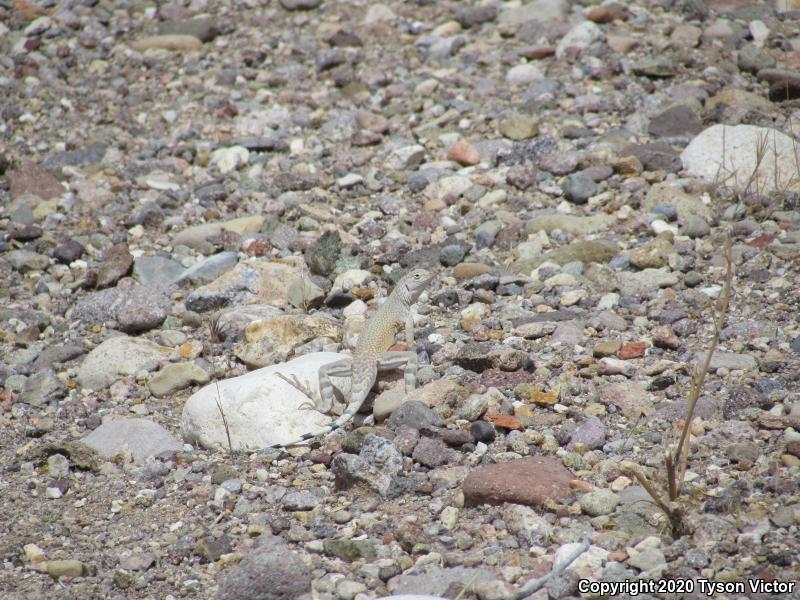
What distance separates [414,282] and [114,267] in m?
2.96

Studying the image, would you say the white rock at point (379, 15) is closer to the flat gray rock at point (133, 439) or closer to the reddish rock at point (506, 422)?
the flat gray rock at point (133, 439)

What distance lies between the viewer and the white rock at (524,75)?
944cm

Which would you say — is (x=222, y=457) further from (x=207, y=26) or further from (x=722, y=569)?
(x=207, y=26)

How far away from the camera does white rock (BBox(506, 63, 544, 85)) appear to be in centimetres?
944

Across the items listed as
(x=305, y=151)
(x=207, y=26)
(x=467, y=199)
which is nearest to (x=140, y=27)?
(x=207, y=26)

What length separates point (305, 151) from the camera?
9039mm

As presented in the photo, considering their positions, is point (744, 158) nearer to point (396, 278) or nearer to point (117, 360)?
point (396, 278)

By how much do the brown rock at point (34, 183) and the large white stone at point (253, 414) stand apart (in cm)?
456

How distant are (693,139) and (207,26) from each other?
6518mm

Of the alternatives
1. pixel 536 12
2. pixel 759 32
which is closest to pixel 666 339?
pixel 759 32

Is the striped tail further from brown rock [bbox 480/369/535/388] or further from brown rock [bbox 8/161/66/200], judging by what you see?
brown rock [bbox 8/161/66/200]

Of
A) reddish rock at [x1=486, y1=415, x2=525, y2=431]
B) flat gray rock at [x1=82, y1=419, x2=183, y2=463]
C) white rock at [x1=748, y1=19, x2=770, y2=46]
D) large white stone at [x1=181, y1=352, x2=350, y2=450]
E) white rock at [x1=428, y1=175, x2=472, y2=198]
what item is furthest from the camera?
white rock at [x1=748, y1=19, x2=770, y2=46]

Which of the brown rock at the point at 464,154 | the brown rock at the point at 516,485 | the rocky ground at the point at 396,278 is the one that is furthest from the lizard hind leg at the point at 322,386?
the brown rock at the point at 464,154

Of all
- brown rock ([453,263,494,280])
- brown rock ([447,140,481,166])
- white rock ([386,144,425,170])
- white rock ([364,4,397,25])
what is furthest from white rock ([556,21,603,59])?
brown rock ([453,263,494,280])
